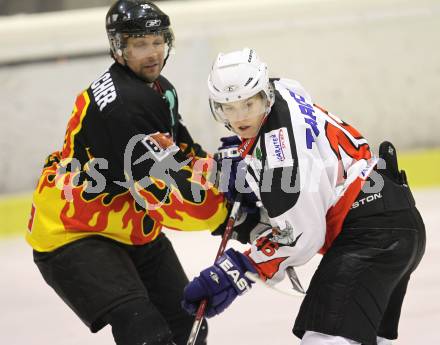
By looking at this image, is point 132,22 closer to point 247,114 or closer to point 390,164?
point 247,114

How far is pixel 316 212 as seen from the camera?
2.21 meters

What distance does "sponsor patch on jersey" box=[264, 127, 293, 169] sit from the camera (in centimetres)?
220

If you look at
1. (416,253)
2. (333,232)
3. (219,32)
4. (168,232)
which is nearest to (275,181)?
(333,232)

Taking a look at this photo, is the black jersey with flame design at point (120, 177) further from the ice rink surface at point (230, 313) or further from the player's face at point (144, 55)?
the ice rink surface at point (230, 313)

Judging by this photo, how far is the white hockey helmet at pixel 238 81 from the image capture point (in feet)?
7.39

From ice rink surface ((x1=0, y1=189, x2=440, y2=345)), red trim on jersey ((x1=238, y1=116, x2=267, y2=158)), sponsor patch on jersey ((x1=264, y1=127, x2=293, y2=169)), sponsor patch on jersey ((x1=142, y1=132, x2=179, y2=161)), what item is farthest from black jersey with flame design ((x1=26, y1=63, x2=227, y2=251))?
ice rink surface ((x1=0, y1=189, x2=440, y2=345))

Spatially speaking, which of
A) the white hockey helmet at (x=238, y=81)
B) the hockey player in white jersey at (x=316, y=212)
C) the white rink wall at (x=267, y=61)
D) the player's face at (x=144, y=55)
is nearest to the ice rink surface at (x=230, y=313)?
the hockey player in white jersey at (x=316, y=212)

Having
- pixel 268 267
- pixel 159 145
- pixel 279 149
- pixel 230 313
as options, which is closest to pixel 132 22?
pixel 159 145

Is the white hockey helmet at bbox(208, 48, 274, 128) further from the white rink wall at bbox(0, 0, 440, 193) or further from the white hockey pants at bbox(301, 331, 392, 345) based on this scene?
the white rink wall at bbox(0, 0, 440, 193)

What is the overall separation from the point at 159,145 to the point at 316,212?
590 millimetres

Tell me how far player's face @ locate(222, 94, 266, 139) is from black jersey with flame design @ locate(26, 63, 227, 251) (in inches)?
14.2

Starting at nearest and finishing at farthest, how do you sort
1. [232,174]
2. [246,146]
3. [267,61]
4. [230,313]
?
1. [246,146]
2. [232,174]
3. [230,313]
4. [267,61]

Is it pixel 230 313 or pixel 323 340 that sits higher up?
pixel 323 340

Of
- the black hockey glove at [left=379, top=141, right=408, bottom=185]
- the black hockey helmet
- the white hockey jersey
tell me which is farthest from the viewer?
the black hockey helmet
